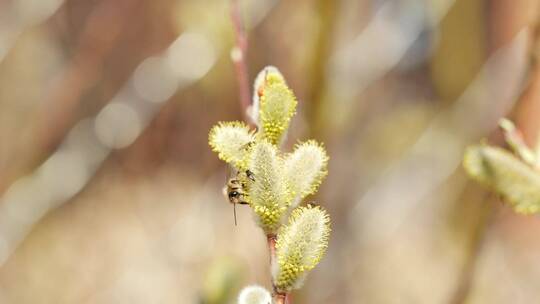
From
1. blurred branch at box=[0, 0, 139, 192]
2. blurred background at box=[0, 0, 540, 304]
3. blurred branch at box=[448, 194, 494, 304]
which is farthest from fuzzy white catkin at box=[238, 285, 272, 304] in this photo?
blurred branch at box=[0, 0, 139, 192]

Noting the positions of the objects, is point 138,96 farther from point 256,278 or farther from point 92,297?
point 256,278

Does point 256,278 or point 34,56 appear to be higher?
point 34,56

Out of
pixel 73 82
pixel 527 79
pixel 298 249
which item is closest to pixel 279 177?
pixel 298 249

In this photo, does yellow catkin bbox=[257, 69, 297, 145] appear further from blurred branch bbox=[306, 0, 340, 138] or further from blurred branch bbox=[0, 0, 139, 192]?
blurred branch bbox=[0, 0, 139, 192]

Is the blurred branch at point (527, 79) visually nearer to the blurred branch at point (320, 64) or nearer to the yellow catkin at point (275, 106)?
the blurred branch at point (320, 64)

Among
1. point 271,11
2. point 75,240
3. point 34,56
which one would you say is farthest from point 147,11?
point 75,240

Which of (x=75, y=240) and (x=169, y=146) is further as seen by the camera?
(x=169, y=146)
